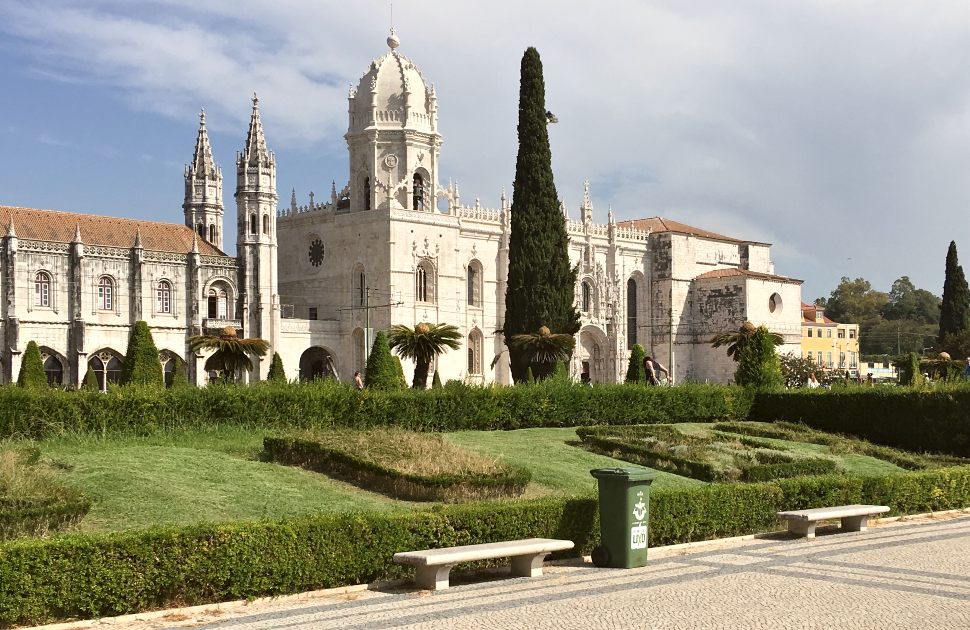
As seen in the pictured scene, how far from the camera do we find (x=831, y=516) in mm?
16516

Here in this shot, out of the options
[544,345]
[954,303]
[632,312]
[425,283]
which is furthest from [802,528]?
[632,312]

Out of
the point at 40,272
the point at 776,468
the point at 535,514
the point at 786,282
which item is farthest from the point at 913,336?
the point at 535,514

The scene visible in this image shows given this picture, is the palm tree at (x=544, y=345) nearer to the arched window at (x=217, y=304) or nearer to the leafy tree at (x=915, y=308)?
the arched window at (x=217, y=304)

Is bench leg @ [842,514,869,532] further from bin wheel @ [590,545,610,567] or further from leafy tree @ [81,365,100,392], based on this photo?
leafy tree @ [81,365,100,392]

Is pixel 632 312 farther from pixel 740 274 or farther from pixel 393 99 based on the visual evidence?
pixel 393 99

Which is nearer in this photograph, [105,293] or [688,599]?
[688,599]

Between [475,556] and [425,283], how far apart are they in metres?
45.2

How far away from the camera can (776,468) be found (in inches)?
790

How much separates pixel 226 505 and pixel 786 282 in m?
62.6

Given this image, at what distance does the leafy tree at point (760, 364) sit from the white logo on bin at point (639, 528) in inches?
686

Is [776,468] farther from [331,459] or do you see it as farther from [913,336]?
[913,336]

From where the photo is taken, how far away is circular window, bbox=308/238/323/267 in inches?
2338

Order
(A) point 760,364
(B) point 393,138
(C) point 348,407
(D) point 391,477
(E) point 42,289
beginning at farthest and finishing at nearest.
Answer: (B) point 393,138 < (E) point 42,289 < (A) point 760,364 < (C) point 348,407 < (D) point 391,477

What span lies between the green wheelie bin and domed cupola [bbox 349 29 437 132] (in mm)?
44642
